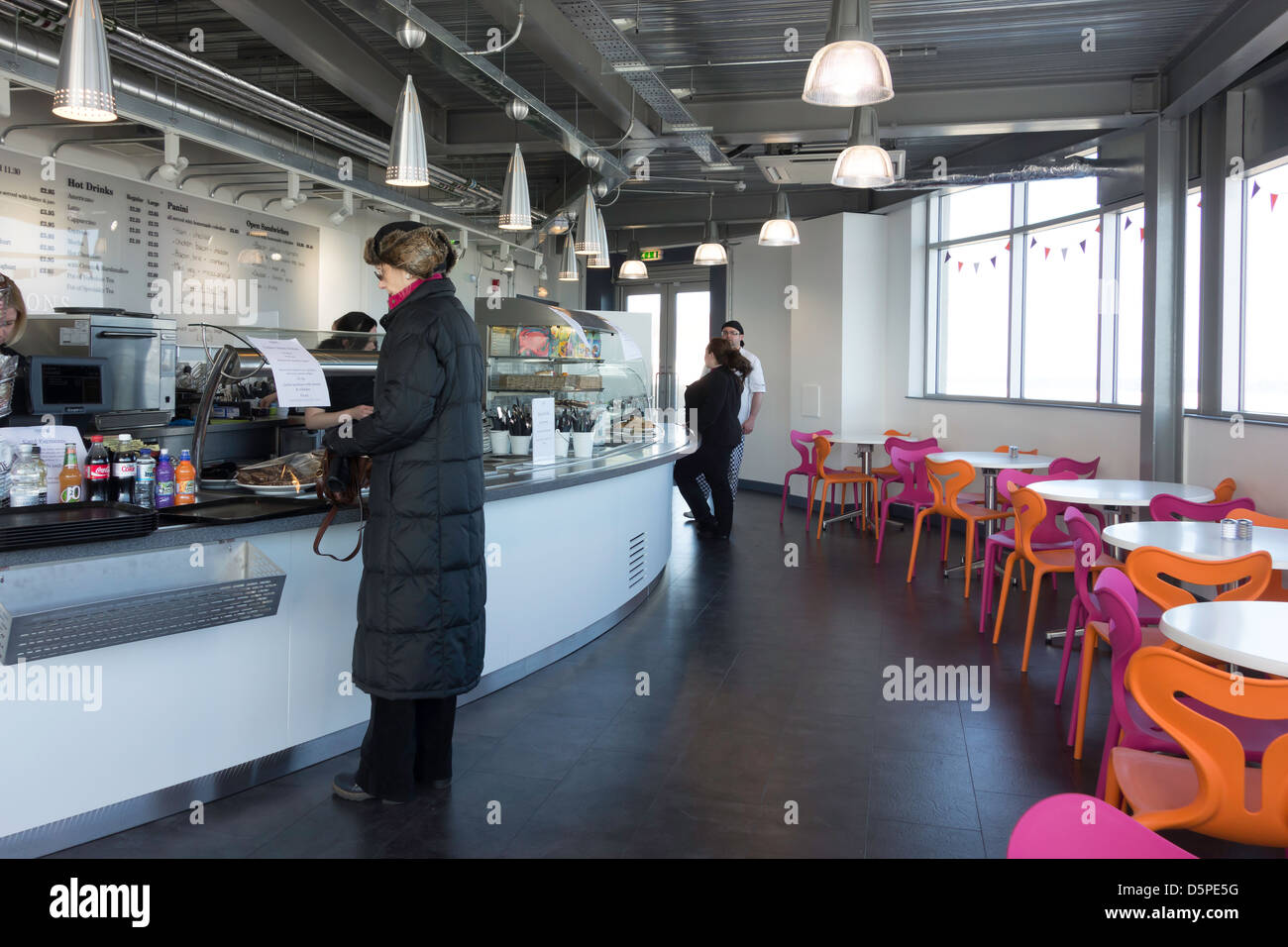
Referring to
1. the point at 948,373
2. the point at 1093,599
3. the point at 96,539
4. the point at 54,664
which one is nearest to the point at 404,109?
the point at 96,539

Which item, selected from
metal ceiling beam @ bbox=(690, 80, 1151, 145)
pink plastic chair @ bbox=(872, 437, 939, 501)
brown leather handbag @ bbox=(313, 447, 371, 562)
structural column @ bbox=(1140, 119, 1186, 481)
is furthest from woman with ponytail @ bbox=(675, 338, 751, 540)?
brown leather handbag @ bbox=(313, 447, 371, 562)

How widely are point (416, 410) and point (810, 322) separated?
28.1 feet

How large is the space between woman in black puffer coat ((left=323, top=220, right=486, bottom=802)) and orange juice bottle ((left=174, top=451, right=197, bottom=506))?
25.5 inches

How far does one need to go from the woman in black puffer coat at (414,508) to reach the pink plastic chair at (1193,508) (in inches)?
139

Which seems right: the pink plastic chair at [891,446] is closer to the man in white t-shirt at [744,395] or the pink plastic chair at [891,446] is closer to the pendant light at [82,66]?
the man in white t-shirt at [744,395]

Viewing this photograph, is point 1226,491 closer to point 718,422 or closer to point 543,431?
point 543,431

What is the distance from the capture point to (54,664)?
9.11 ft

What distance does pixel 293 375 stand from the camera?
3320 mm

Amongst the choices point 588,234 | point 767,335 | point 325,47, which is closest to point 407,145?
point 325,47

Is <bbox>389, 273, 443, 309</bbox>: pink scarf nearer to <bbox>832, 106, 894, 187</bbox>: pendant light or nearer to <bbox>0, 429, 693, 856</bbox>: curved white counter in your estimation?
<bbox>0, 429, 693, 856</bbox>: curved white counter

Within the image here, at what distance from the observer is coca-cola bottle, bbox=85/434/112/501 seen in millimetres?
3188

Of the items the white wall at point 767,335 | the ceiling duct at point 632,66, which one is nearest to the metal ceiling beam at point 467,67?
the ceiling duct at point 632,66

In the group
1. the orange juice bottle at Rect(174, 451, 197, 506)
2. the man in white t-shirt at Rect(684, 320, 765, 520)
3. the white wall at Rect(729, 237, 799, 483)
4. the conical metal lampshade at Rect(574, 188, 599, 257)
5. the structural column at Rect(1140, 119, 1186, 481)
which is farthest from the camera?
the white wall at Rect(729, 237, 799, 483)

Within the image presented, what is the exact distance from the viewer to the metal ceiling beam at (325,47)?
18.6ft
